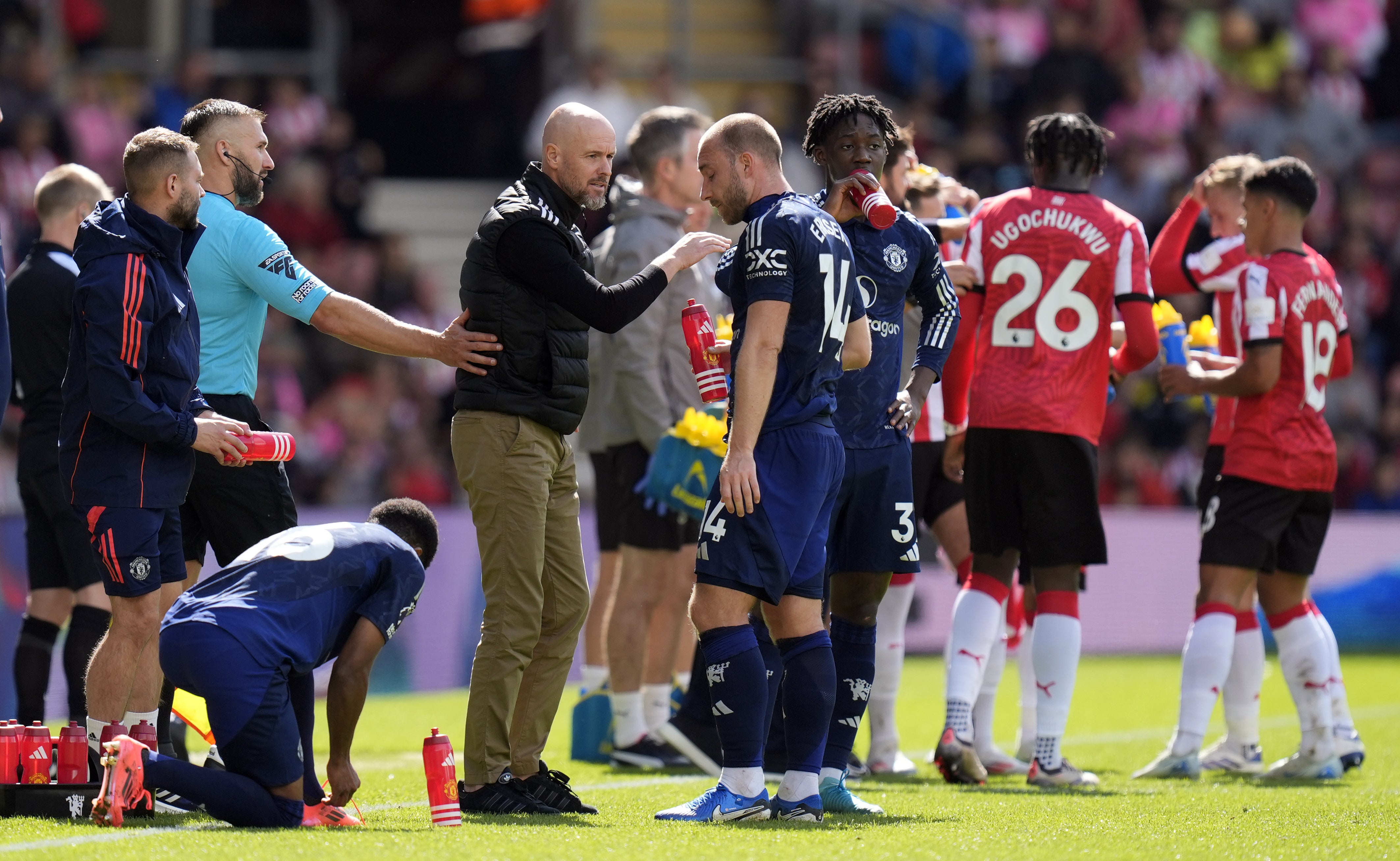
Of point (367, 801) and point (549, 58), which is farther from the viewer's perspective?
point (549, 58)

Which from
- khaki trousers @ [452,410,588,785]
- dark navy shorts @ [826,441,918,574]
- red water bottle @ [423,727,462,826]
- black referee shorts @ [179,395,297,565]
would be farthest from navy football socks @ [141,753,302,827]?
dark navy shorts @ [826,441,918,574]

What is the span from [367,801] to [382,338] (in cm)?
179

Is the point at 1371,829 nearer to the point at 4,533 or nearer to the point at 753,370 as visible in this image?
the point at 753,370

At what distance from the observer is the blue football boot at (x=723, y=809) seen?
559 centimetres

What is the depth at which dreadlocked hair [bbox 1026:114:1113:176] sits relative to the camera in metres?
7.20

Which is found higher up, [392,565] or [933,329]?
[933,329]

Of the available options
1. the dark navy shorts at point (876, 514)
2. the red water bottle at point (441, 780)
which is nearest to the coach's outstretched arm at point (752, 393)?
the dark navy shorts at point (876, 514)

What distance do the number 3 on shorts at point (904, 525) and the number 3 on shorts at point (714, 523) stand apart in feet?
2.71

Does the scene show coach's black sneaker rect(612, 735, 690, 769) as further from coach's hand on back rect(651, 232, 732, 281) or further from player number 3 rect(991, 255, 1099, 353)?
coach's hand on back rect(651, 232, 732, 281)

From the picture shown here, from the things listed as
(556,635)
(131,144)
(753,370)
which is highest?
(131,144)

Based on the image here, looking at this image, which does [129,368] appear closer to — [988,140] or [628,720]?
[628,720]

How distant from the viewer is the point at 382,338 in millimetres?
5961

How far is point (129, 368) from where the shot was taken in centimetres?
561

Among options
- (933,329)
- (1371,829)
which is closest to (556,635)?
(933,329)
